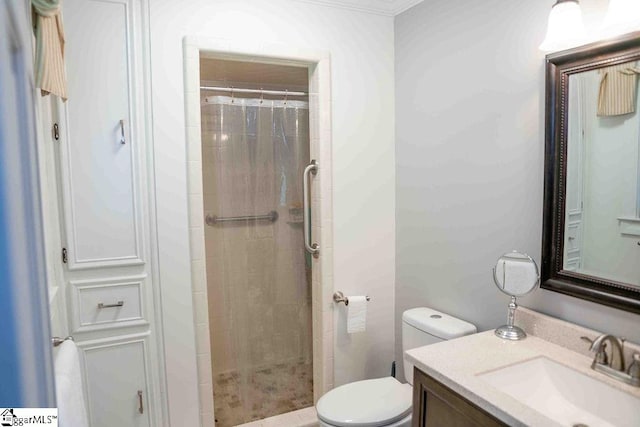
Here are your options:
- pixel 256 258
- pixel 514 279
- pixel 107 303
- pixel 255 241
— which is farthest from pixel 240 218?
pixel 514 279

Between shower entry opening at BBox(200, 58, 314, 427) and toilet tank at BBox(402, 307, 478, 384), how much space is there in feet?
2.71

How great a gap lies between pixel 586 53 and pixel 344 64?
1.20 metres

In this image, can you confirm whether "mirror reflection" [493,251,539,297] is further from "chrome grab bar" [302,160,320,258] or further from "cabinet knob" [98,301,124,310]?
"cabinet knob" [98,301,124,310]

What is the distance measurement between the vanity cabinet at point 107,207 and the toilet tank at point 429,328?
1.23m

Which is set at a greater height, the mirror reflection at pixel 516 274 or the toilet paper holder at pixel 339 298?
the mirror reflection at pixel 516 274

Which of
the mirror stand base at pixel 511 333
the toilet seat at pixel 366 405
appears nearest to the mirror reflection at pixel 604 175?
the mirror stand base at pixel 511 333

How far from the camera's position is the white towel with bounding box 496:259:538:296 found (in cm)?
159

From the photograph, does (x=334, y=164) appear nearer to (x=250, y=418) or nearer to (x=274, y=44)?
(x=274, y=44)

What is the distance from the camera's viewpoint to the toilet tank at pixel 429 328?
1.87 metres

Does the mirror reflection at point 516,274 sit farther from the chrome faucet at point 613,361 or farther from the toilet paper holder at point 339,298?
the toilet paper holder at point 339,298

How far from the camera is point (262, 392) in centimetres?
263

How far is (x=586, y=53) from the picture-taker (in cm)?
141

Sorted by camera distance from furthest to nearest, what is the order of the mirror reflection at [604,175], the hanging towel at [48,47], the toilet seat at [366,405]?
1. the toilet seat at [366,405]
2. the mirror reflection at [604,175]
3. the hanging towel at [48,47]

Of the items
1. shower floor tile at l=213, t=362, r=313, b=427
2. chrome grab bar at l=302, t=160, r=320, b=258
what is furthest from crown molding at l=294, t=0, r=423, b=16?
shower floor tile at l=213, t=362, r=313, b=427
